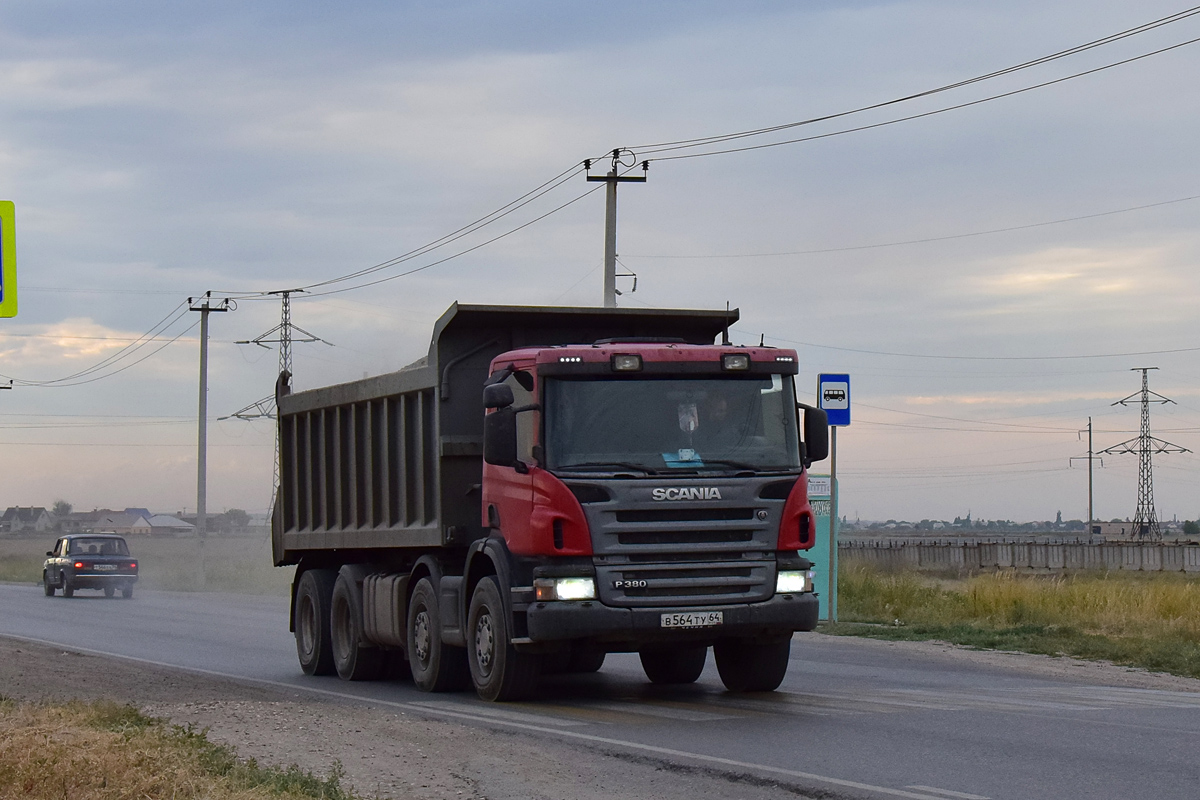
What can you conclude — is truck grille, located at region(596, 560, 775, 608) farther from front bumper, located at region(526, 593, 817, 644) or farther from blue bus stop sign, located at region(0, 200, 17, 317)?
blue bus stop sign, located at region(0, 200, 17, 317)

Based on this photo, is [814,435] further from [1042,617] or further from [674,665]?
[1042,617]

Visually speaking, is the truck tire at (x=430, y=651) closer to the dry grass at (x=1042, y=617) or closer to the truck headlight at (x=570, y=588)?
the truck headlight at (x=570, y=588)

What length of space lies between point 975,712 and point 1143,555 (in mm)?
53681

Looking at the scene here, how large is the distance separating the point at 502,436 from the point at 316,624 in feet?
20.3

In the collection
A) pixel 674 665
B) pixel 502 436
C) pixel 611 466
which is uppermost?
pixel 502 436

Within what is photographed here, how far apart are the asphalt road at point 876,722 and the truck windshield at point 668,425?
195 cm

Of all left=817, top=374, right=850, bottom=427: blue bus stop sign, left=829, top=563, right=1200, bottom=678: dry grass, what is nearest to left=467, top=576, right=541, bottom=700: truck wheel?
left=829, top=563, right=1200, bottom=678: dry grass

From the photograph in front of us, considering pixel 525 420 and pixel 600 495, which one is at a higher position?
pixel 525 420

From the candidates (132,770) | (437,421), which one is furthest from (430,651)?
(132,770)

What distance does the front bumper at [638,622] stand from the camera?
11.6m

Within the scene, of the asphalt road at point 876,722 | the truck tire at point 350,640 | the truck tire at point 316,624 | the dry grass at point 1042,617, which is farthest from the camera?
the dry grass at point 1042,617

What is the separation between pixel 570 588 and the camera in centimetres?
1164

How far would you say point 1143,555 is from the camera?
201 ft

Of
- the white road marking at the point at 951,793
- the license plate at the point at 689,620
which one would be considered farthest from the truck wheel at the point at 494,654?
the white road marking at the point at 951,793
